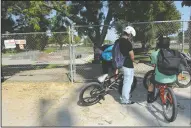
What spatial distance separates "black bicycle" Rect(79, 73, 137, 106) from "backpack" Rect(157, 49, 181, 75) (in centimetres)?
143

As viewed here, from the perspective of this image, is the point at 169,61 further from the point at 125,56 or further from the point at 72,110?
the point at 72,110

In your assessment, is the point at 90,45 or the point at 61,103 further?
the point at 90,45

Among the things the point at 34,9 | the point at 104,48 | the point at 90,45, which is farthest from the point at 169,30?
the point at 34,9

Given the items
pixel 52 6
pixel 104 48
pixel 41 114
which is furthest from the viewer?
pixel 52 6

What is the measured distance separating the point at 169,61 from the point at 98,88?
1.89 metres

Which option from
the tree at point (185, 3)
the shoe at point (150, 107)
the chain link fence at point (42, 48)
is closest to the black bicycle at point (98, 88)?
the shoe at point (150, 107)

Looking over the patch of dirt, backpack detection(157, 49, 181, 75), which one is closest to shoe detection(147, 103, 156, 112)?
backpack detection(157, 49, 181, 75)

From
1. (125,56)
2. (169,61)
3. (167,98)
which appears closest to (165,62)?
(169,61)

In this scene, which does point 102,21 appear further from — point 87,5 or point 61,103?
point 61,103

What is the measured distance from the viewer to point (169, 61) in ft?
17.9

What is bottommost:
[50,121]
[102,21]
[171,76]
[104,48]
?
[50,121]

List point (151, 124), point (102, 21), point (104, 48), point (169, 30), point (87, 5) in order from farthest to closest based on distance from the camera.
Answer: point (102, 21), point (87, 5), point (169, 30), point (104, 48), point (151, 124)

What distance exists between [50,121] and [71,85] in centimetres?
352

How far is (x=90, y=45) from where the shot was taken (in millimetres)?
11000
